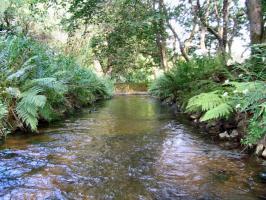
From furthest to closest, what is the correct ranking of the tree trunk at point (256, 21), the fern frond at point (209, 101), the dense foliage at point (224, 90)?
the tree trunk at point (256, 21) → the fern frond at point (209, 101) → the dense foliage at point (224, 90)

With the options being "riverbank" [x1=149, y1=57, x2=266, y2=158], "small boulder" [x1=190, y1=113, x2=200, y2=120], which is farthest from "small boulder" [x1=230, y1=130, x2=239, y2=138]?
"small boulder" [x1=190, y1=113, x2=200, y2=120]

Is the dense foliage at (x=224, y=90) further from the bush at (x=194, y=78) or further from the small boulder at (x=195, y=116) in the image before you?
the small boulder at (x=195, y=116)

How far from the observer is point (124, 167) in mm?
3777

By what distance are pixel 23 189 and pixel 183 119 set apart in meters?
4.99

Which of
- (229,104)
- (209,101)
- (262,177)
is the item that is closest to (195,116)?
(209,101)

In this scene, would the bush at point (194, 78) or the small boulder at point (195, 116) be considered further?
the small boulder at point (195, 116)

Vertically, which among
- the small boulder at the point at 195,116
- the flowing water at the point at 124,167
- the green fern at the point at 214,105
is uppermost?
the green fern at the point at 214,105

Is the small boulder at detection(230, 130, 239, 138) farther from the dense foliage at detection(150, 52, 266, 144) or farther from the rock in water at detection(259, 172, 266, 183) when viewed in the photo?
the rock in water at detection(259, 172, 266, 183)

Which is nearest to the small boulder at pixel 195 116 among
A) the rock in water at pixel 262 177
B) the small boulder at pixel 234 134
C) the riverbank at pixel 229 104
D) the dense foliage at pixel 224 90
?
the riverbank at pixel 229 104

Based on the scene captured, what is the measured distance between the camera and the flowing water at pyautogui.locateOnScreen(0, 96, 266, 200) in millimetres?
3021

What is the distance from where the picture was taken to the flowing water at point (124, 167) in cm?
302

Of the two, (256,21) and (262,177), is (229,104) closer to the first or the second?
(262,177)

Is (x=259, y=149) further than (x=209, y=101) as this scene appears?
No

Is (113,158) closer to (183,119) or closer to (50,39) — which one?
(183,119)
